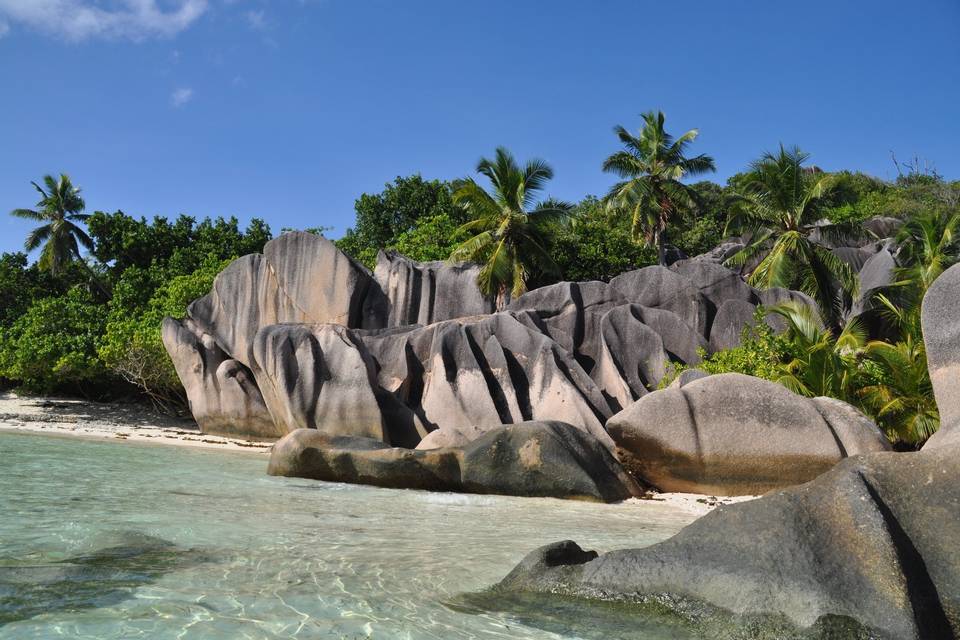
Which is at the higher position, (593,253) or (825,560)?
(593,253)

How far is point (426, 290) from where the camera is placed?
20.3 m

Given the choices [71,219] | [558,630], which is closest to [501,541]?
[558,630]

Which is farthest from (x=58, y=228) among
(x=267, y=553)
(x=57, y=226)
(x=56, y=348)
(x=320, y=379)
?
(x=267, y=553)

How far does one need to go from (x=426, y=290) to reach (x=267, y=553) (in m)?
15.4

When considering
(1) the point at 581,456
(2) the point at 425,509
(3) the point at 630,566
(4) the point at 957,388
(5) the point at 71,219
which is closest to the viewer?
(3) the point at 630,566

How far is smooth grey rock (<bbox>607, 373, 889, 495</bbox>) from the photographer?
9.75m

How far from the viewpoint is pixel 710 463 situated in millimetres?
9914

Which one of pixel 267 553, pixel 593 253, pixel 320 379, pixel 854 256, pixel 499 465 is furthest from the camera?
pixel 593 253

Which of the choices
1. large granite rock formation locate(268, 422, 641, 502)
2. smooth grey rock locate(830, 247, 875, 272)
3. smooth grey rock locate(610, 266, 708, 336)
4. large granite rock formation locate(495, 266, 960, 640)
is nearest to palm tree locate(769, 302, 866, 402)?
smooth grey rock locate(610, 266, 708, 336)

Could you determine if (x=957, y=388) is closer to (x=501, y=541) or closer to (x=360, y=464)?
(x=501, y=541)

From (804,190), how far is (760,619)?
19.7m

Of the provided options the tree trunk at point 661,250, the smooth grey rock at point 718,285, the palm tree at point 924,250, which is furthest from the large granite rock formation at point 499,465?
the tree trunk at point 661,250

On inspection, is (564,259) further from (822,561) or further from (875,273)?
(822,561)

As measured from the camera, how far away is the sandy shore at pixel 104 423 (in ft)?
55.0
